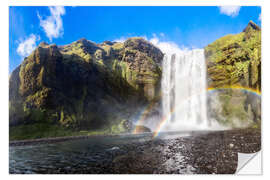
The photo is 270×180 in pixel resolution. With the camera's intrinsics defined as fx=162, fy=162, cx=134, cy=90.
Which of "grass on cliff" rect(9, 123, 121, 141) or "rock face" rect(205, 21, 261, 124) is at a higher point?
"rock face" rect(205, 21, 261, 124)

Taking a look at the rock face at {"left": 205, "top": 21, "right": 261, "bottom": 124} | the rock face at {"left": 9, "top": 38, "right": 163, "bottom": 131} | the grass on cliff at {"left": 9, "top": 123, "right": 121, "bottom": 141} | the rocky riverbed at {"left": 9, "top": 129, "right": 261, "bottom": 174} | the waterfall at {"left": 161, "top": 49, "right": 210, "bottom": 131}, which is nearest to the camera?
the rocky riverbed at {"left": 9, "top": 129, "right": 261, "bottom": 174}

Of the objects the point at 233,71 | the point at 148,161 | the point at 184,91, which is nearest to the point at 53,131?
the point at 148,161

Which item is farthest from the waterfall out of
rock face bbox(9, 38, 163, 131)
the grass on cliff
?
the grass on cliff

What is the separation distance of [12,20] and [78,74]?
35.7ft

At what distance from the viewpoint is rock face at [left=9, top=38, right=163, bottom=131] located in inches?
631

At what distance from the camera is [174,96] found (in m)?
16.9

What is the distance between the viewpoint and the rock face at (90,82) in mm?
16016

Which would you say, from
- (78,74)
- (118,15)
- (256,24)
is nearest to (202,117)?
(256,24)

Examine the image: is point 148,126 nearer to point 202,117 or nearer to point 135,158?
point 202,117

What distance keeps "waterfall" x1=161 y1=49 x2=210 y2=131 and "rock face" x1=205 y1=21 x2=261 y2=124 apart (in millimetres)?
995

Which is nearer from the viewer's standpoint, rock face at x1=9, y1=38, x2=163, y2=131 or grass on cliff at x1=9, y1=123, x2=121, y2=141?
grass on cliff at x1=9, y1=123, x2=121, y2=141

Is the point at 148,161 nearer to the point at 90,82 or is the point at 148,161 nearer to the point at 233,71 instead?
the point at 233,71

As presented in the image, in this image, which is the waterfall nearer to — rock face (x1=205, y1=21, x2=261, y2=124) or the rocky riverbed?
rock face (x1=205, y1=21, x2=261, y2=124)

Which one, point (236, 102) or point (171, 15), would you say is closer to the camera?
point (171, 15)
